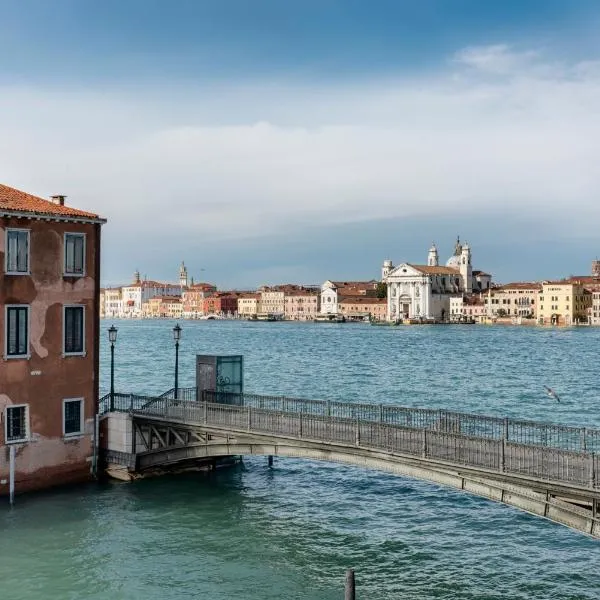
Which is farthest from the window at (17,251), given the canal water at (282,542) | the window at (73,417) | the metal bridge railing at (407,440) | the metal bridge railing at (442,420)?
the metal bridge railing at (442,420)

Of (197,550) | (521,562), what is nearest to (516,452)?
(521,562)

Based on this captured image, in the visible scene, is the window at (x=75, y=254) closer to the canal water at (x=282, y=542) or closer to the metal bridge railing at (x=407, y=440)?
the metal bridge railing at (x=407, y=440)

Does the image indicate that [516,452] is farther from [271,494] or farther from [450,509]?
[271,494]

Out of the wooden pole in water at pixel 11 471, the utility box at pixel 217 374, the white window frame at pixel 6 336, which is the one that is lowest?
the wooden pole in water at pixel 11 471

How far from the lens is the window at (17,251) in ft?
83.8

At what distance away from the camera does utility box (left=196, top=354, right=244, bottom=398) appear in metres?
28.7

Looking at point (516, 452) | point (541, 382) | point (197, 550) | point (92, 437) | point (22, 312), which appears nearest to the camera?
point (516, 452)

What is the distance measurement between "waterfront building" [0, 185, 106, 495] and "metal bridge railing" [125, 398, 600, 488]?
2.44m

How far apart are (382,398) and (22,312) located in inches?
1502

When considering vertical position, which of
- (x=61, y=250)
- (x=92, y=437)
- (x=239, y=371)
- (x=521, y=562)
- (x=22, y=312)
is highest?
(x=61, y=250)

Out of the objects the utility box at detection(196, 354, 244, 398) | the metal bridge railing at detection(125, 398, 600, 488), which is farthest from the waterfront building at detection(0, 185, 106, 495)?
the utility box at detection(196, 354, 244, 398)

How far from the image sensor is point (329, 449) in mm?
22125

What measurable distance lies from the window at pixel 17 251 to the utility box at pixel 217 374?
6325 mm

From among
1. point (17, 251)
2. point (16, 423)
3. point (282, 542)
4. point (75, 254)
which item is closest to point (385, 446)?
point (282, 542)
